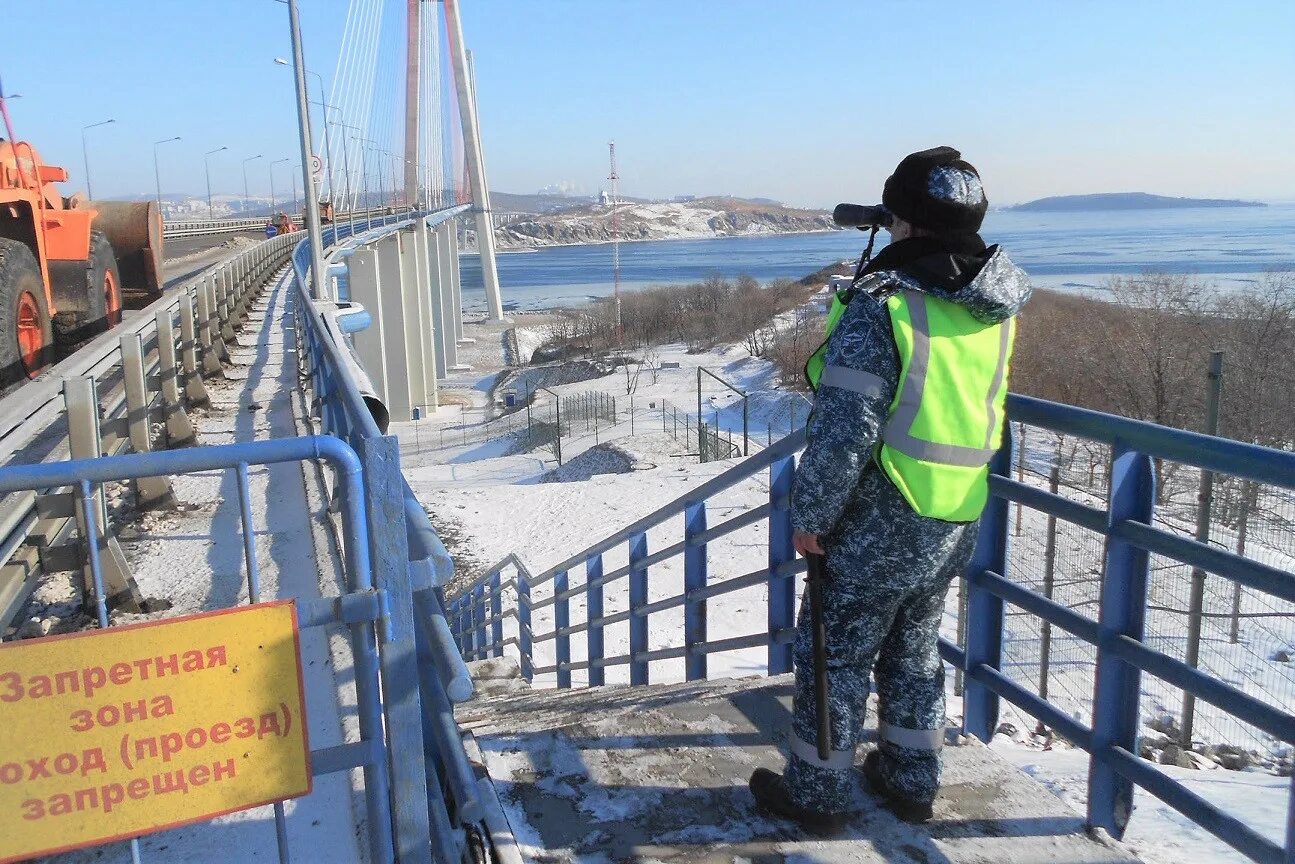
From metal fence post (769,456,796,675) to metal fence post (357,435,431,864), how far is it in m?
2.01

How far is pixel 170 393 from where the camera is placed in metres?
8.09

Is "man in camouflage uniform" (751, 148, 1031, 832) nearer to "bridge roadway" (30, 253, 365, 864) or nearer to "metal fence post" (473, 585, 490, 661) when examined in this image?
"bridge roadway" (30, 253, 365, 864)

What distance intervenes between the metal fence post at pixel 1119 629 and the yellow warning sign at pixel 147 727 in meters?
2.06

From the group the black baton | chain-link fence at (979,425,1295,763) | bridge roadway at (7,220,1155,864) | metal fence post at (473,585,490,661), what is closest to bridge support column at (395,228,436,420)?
metal fence post at (473,585,490,661)

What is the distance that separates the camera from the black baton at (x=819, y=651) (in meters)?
2.84

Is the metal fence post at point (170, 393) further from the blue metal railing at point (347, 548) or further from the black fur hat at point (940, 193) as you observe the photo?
the black fur hat at point (940, 193)

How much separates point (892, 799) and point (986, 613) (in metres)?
0.73

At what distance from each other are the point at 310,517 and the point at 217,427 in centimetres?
323

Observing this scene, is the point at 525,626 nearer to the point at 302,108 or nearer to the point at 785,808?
the point at 785,808

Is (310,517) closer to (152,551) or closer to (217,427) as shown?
(152,551)

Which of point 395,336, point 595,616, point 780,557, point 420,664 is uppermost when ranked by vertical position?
point 420,664

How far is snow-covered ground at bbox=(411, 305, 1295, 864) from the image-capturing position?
423cm

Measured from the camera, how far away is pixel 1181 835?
3.16 metres

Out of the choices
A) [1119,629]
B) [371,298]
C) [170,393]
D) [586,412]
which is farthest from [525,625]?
[586,412]
